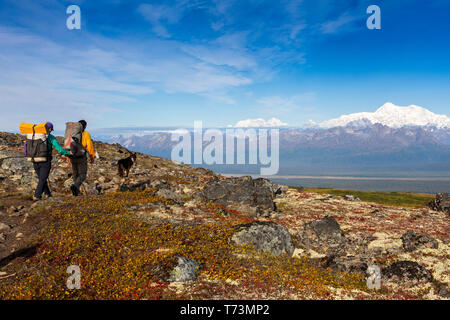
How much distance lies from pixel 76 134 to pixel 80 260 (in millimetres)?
9125

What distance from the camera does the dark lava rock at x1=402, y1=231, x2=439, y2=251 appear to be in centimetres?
1802

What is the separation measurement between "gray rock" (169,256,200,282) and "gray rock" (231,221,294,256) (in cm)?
374

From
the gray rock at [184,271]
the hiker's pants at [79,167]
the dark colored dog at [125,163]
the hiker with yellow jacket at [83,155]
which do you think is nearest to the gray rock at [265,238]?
the gray rock at [184,271]

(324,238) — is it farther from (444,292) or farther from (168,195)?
(168,195)

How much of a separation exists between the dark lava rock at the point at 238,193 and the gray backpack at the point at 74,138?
1311cm

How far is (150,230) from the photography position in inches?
565

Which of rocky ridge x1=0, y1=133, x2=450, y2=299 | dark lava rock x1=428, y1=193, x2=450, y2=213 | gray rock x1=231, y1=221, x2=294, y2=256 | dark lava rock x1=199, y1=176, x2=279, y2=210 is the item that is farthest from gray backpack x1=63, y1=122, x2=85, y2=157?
dark lava rock x1=428, y1=193, x2=450, y2=213

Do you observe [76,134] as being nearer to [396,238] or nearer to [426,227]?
[396,238]

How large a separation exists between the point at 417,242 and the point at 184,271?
16.8 m

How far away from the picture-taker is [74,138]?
16.8 meters

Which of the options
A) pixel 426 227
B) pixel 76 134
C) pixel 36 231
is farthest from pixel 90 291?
pixel 426 227

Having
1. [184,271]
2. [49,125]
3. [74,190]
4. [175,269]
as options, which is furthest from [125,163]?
[184,271]

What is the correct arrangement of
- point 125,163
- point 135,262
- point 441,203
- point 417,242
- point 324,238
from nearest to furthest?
point 135,262 → point 417,242 → point 324,238 → point 125,163 → point 441,203

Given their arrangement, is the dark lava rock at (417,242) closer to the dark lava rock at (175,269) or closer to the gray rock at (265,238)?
the gray rock at (265,238)
